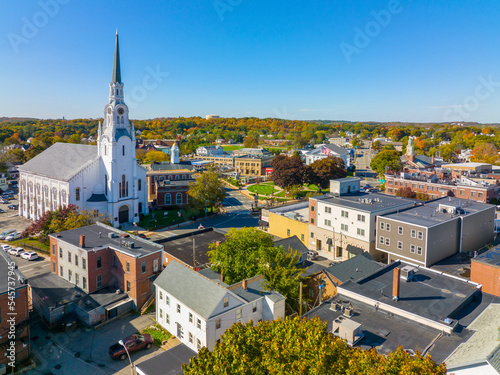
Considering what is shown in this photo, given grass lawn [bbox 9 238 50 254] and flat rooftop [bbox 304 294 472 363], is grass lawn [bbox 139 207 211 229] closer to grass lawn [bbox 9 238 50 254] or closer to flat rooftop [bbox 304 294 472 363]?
grass lawn [bbox 9 238 50 254]

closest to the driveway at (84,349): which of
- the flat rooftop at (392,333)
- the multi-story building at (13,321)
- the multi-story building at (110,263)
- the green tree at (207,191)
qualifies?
the multi-story building at (13,321)

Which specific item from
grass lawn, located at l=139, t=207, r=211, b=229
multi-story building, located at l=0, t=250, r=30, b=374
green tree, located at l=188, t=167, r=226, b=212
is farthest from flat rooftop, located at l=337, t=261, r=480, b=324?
green tree, located at l=188, t=167, r=226, b=212

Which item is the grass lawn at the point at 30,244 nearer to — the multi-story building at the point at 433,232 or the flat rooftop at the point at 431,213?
the multi-story building at the point at 433,232

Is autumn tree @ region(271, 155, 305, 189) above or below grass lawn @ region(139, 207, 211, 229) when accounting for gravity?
above

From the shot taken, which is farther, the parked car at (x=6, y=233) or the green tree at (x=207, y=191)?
the green tree at (x=207, y=191)

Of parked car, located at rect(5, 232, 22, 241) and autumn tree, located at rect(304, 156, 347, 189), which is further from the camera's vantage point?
autumn tree, located at rect(304, 156, 347, 189)

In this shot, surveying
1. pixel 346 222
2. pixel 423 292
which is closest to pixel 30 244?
pixel 346 222
